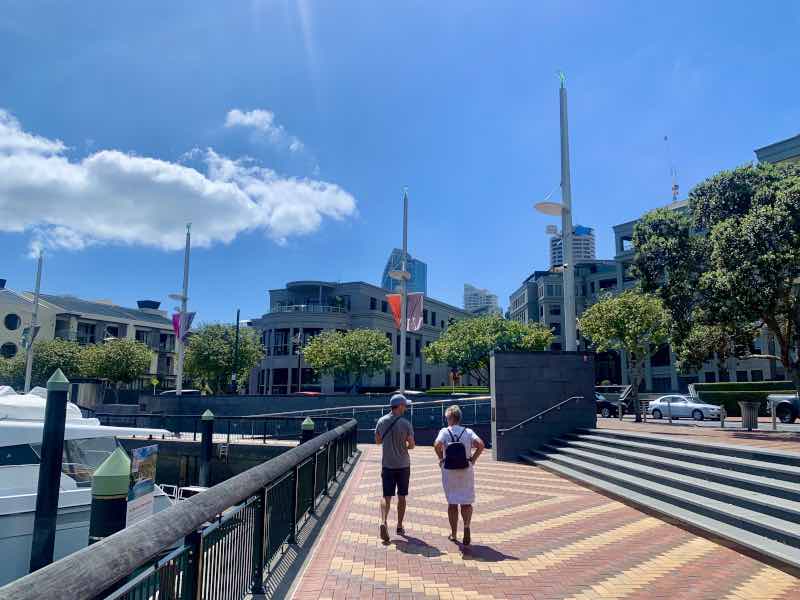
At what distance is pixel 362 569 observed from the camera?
19.9 feet

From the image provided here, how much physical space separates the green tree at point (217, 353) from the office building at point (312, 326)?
610cm

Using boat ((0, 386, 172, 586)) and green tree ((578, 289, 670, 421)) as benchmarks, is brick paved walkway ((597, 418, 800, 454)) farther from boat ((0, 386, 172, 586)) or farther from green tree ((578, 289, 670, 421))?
green tree ((578, 289, 670, 421))

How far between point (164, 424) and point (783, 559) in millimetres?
24995

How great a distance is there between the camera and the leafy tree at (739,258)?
14.8 metres

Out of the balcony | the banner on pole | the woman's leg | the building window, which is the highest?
the balcony

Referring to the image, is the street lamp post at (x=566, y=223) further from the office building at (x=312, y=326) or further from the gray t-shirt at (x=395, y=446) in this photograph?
the office building at (x=312, y=326)

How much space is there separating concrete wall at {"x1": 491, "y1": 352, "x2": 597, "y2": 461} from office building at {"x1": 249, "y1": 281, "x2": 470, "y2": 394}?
40.6 metres

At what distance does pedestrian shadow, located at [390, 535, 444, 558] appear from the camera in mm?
6640

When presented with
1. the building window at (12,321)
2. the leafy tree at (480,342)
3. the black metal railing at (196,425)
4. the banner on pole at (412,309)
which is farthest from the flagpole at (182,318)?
the building window at (12,321)

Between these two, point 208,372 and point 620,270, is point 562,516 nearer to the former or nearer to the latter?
point 208,372

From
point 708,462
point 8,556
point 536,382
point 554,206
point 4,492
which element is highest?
point 554,206

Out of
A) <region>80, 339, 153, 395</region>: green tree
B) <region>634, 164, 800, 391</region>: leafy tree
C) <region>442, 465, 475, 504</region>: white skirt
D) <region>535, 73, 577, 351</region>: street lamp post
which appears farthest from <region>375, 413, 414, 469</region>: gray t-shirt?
<region>80, 339, 153, 395</region>: green tree

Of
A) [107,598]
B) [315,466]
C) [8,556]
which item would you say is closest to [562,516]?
[315,466]

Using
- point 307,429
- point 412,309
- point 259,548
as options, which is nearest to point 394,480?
point 259,548
